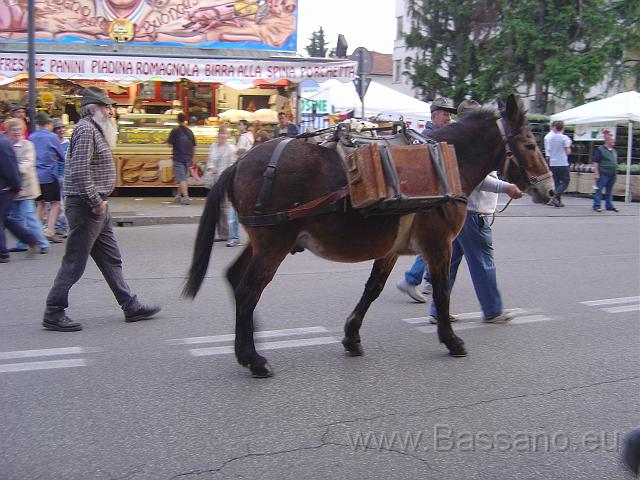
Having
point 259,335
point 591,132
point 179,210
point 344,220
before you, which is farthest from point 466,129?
point 591,132

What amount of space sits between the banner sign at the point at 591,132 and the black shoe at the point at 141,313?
53.7 feet

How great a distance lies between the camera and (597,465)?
375cm

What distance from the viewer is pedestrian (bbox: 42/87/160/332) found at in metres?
5.79

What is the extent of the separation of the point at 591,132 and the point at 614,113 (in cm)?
184

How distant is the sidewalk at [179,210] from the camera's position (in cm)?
1331

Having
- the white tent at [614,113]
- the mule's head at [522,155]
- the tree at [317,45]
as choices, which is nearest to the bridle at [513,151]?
the mule's head at [522,155]

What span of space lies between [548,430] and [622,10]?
1280 inches

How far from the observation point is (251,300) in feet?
16.1

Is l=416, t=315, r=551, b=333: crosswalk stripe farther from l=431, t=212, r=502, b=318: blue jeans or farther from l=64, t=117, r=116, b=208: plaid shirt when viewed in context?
l=64, t=117, r=116, b=208: plaid shirt

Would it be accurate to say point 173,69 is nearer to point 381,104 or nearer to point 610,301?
point 381,104

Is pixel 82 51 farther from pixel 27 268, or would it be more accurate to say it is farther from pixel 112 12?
pixel 27 268

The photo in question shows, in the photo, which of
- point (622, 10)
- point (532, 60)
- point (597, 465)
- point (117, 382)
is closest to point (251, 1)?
point (117, 382)

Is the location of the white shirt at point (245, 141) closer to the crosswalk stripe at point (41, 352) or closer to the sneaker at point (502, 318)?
the sneaker at point (502, 318)

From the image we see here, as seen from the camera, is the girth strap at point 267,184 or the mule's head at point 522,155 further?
the mule's head at point 522,155
